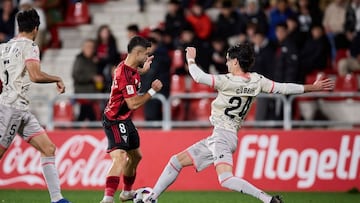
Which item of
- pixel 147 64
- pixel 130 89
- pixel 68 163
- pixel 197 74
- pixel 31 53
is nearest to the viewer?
pixel 197 74

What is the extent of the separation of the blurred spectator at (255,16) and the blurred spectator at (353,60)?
6.16 feet

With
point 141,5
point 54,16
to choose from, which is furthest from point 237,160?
point 54,16

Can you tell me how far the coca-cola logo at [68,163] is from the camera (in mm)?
20156

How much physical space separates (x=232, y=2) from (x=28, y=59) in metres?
12.9

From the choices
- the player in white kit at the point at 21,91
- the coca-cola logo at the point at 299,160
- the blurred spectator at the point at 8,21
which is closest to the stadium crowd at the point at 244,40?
the blurred spectator at the point at 8,21

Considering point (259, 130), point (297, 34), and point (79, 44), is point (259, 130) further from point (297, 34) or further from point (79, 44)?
point (79, 44)

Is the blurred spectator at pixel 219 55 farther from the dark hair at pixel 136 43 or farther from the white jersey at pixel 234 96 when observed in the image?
the white jersey at pixel 234 96

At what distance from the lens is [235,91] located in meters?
13.7

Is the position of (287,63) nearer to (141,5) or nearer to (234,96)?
(141,5)

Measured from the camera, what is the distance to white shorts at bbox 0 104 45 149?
14.2 m

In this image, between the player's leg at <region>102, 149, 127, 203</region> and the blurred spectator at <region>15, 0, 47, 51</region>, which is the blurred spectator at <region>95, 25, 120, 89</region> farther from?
the player's leg at <region>102, 149, 127, 203</region>

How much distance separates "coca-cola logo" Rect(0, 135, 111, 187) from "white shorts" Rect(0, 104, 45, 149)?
5773 millimetres

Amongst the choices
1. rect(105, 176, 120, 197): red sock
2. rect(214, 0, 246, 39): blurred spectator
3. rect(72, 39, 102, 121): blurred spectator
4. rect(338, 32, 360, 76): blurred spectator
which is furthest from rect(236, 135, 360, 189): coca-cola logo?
rect(105, 176, 120, 197): red sock

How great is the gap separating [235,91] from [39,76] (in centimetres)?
254
